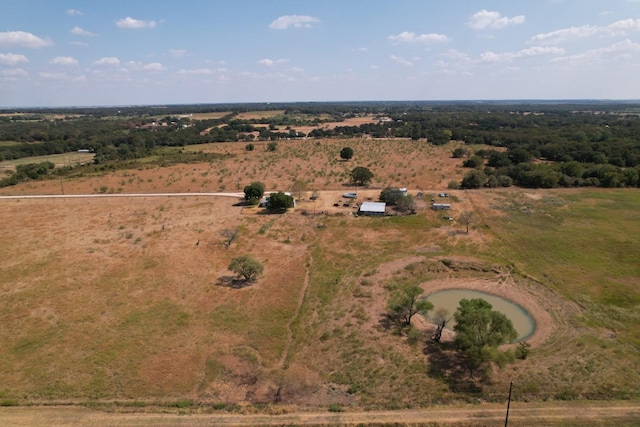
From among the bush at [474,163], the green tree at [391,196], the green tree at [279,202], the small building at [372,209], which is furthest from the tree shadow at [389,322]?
the bush at [474,163]

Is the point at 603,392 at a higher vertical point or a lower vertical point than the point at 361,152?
lower

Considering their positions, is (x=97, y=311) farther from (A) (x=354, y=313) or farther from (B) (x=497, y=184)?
(B) (x=497, y=184)

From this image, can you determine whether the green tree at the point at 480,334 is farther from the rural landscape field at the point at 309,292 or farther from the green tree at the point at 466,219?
the green tree at the point at 466,219

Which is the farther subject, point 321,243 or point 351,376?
point 321,243

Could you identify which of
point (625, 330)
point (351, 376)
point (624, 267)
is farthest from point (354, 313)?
point (624, 267)

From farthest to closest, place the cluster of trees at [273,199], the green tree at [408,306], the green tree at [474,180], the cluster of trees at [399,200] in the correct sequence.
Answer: the green tree at [474,180] → the cluster of trees at [273,199] → the cluster of trees at [399,200] → the green tree at [408,306]

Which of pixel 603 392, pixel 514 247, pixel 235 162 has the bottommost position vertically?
pixel 603 392

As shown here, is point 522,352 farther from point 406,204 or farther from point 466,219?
point 406,204
